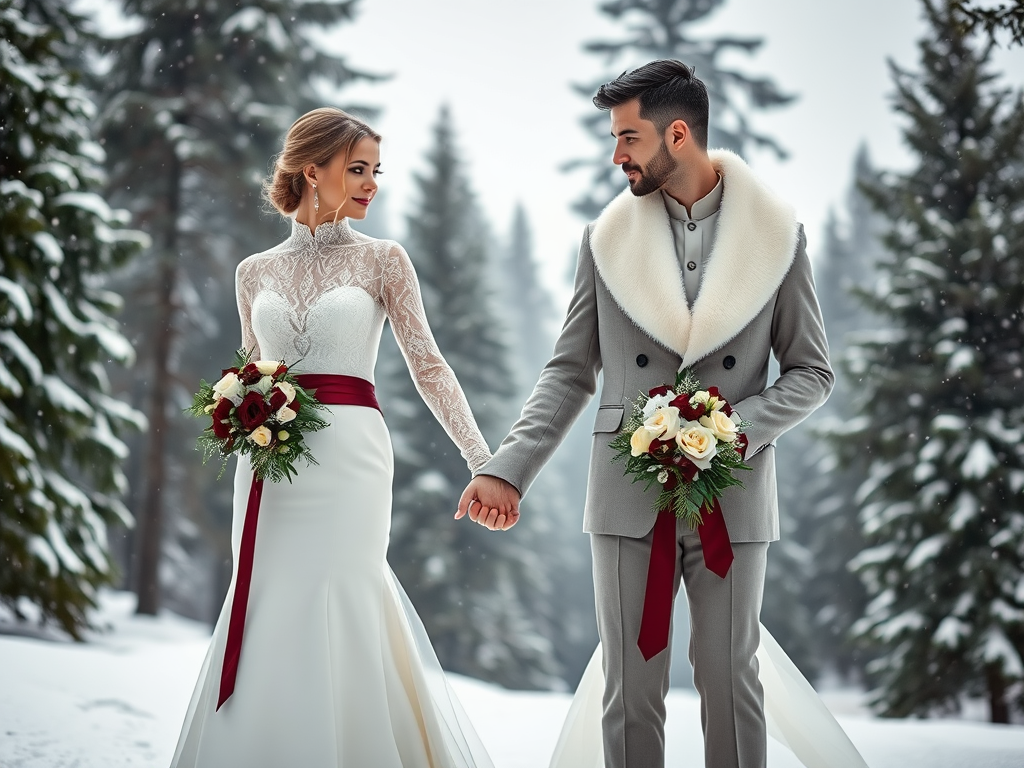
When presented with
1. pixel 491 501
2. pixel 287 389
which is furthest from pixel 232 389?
pixel 491 501

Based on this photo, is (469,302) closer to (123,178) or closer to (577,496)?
(123,178)

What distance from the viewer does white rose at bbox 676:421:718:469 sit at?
292 centimetres

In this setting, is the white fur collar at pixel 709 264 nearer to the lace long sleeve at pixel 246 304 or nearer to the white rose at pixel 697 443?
the white rose at pixel 697 443

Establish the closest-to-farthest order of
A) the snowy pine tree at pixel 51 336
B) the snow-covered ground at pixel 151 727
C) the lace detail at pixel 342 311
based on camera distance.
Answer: the lace detail at pixel 342 311
the snow-covered ground at pixel 151 727
the snowy pine tree at pixel 51 336

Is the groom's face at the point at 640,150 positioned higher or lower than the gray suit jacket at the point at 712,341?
higher

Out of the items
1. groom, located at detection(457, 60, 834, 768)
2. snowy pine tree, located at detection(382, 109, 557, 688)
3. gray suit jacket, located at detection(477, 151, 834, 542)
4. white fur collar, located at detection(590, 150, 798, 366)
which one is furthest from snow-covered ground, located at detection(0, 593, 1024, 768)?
snowy pine tree, located at detection(382, 109, 557, 688)

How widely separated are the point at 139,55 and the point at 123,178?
1.60 m

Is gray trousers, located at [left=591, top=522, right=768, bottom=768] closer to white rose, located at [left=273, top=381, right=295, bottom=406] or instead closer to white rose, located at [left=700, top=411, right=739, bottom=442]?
white rose, located at [left=700, top=411, right=739, bottom=442]

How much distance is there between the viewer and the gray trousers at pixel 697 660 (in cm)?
315

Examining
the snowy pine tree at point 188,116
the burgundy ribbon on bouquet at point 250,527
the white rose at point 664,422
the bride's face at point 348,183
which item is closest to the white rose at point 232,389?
the burgundy ribbon on bouquet at point 250,527

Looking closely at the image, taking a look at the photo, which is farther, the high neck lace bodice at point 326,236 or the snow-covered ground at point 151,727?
the snow-covered ground at point 151,727

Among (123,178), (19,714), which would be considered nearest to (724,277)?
(19,714)

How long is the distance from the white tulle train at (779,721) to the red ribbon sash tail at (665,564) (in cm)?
54

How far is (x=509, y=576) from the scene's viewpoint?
1673 centimetres
